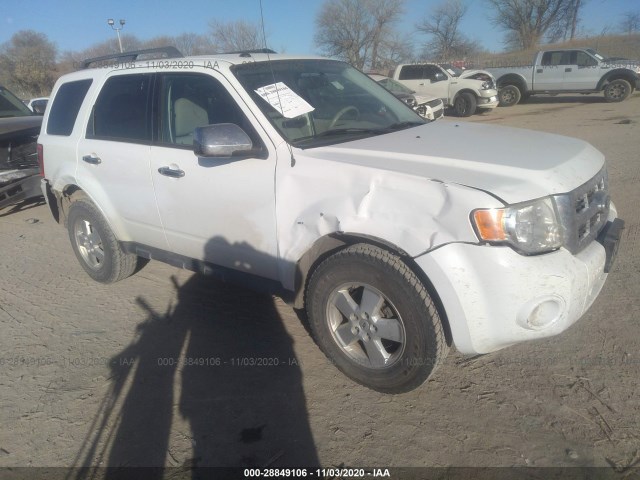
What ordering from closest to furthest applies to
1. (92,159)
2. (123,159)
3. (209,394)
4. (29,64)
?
(209,394), (123,159), (92,159), (29,64)

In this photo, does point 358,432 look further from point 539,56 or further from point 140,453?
point 539,56

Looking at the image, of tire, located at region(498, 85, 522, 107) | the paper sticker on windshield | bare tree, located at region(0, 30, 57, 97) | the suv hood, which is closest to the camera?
the suv hood

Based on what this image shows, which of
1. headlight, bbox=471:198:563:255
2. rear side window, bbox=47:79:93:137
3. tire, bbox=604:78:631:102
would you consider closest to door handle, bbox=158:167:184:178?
rear side window, bbox=47:79:93:137

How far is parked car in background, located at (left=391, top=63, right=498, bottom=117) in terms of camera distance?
1652 cm

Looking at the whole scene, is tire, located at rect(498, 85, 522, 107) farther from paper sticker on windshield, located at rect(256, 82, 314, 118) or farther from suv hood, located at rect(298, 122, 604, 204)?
paper sticker on windshield, located at rect(256, 82, 314, 118)

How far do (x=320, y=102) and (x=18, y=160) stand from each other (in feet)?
17.3

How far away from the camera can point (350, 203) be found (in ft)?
8.42

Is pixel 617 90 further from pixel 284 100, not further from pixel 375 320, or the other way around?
pixel 375 320

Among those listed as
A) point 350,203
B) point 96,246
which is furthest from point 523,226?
point 96,246

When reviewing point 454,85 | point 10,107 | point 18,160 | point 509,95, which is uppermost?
point 10,107

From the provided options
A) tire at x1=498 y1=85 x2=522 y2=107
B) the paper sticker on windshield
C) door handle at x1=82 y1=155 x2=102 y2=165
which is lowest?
tire at x1=498 y1=85 x2=522 y2=107

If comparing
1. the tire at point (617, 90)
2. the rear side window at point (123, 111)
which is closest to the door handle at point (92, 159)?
the rear side window at point (123, 111)

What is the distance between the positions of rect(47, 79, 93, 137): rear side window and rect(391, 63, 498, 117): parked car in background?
572 inches

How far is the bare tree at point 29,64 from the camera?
99.1 ft
